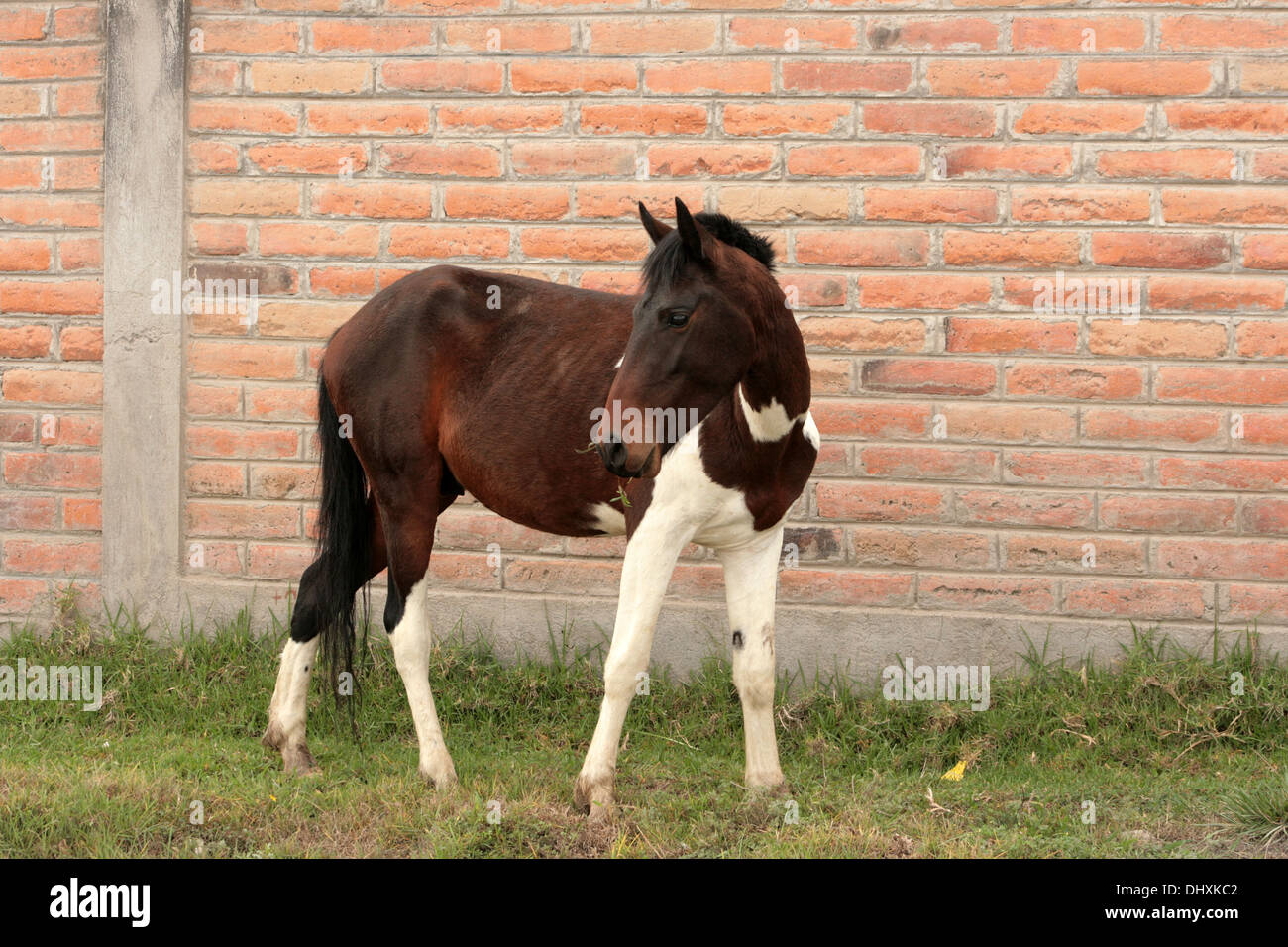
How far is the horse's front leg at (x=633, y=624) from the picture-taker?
381cm

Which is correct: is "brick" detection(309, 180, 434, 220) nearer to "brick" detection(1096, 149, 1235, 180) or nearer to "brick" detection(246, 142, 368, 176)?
"brick" detection(246, 142, 368, 176)

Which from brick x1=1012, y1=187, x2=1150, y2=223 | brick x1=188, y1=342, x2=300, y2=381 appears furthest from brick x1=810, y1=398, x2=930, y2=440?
brick x1=188, y1=342, x2=300, y2=381

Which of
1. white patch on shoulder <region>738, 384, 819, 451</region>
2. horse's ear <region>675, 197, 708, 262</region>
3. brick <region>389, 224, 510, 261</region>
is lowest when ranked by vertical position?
white patch on shoulder <region>738, 384, 819, 451</region>

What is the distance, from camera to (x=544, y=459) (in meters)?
4.15

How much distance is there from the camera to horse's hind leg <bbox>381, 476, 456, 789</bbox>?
4180mm

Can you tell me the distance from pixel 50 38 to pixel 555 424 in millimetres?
3215

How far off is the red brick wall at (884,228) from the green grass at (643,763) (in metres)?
0.37

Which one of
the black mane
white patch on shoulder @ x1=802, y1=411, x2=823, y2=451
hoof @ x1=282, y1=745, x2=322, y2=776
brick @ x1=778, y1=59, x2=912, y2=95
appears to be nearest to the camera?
the black mane

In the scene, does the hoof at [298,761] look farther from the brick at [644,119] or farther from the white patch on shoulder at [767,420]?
the brick at [644,119]

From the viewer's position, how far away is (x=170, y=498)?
538 centimetres

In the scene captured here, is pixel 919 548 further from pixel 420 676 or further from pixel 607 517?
pixel 420 676

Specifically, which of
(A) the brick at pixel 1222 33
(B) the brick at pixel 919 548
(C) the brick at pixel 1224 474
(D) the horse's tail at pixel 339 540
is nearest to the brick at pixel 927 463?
(B) the brick at pixel 919 548

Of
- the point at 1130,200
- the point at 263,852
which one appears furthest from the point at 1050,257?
the point at 263,852

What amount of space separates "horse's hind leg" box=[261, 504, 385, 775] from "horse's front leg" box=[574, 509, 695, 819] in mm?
1104
